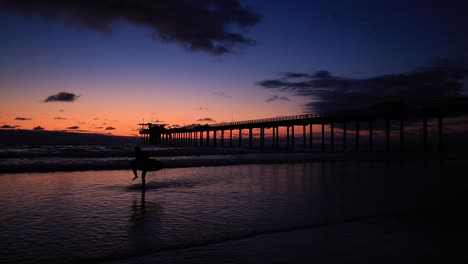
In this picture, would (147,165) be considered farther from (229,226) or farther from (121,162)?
(121,162)

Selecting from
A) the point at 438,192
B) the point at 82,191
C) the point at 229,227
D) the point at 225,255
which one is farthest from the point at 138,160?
the point at 438,192

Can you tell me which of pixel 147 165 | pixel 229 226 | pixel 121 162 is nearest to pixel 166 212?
pixel 229 226

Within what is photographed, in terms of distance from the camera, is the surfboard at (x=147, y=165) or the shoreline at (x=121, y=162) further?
the shoreline at (x=121, y=162)

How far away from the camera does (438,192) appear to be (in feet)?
31.3

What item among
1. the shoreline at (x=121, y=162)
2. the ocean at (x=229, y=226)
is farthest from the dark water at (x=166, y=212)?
the shoreline at (x=121, y=162)

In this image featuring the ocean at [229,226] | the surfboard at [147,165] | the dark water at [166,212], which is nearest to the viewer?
the ocean at [229,226]

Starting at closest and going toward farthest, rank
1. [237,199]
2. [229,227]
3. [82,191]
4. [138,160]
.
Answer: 1. [229,227]
2. [237,199]
3. [82,191]
4. [138,160]

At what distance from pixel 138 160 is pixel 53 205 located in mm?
3797

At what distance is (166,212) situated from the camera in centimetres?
657

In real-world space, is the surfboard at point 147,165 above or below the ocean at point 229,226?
above

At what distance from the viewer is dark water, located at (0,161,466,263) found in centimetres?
435

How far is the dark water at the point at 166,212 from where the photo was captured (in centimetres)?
435

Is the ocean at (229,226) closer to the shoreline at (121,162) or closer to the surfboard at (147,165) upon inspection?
the surfboard at (147,165)

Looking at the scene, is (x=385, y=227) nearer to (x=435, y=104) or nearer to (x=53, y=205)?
(x=53, y=205)
